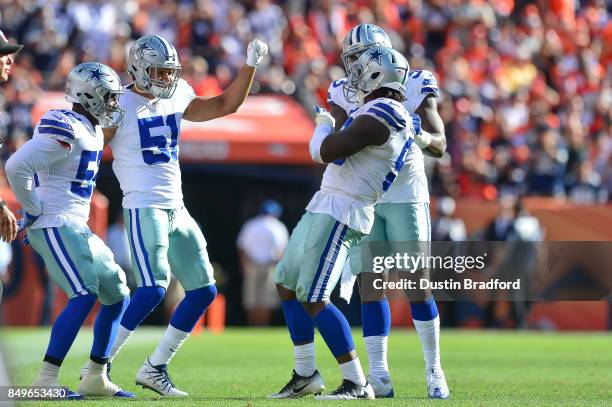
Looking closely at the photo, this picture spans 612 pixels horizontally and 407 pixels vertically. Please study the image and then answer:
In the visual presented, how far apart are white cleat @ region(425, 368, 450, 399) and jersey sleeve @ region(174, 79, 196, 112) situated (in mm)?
2161

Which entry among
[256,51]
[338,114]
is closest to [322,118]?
[338,114]

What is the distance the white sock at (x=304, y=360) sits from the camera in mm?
7266

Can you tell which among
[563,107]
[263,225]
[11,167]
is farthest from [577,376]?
[563,107]

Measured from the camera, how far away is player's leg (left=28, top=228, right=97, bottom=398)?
6.95 m

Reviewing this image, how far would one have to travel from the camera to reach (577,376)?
365 inches

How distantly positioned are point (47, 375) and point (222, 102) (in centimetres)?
203

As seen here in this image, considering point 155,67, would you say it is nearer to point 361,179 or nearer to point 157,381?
point 361,179

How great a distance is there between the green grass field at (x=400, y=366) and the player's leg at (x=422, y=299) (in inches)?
6.2

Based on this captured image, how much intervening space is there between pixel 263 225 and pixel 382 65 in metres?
9.75

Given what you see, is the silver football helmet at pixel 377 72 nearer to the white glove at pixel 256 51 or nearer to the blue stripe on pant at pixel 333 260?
the blue stripe on pant at pixel 333 260

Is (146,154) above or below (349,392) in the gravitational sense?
above

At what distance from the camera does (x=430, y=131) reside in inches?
294

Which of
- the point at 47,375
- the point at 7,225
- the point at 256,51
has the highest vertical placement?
the point at 256,51

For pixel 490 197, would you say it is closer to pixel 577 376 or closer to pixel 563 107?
pixel 563 107
